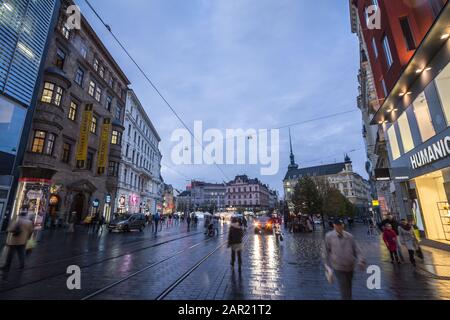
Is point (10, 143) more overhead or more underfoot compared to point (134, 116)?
more underfoot

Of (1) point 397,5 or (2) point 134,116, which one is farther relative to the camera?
(2) point 134,116

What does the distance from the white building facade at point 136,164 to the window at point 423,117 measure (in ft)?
102

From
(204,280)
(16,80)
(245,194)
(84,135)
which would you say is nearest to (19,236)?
(204,280)

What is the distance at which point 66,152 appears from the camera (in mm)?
22984

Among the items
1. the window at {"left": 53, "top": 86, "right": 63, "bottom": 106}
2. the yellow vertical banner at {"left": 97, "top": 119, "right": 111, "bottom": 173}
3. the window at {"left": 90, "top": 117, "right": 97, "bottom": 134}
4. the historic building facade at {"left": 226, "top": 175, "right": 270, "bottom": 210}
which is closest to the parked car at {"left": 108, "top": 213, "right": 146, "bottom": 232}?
the yellow vertical banner at {"left": 97, "top": 119, "right": 111, "bottom": 173}

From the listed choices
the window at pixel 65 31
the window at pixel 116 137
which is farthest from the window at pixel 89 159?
the window at pixel 65 31

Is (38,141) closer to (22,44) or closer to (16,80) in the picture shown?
(16,80)

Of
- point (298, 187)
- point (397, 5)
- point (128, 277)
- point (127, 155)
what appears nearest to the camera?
point (128, 277)

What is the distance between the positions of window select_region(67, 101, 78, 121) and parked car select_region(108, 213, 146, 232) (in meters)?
11.7

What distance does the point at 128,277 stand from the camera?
6746mm

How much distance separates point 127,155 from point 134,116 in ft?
25.4

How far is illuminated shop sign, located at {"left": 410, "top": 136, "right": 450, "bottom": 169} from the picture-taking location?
1022 cm
